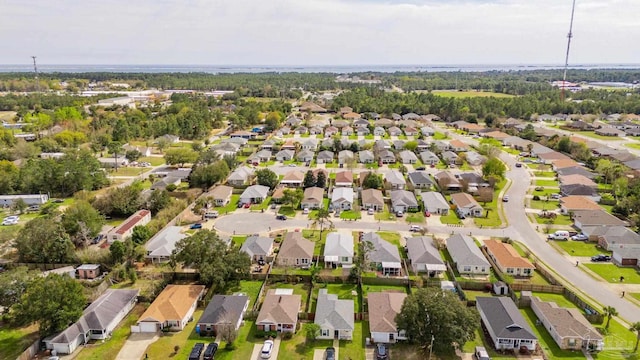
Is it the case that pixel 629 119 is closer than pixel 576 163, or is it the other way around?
pixel 576 163

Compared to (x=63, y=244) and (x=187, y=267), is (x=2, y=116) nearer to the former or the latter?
(x=63, y=244)

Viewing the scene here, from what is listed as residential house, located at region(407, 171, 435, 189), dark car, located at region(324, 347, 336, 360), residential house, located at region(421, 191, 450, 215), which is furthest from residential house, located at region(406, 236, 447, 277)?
residential house, located at region(407, 171, 435, 189)

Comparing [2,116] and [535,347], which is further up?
[2,116]

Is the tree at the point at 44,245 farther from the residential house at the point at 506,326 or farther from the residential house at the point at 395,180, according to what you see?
the residential house at the point at 395,180

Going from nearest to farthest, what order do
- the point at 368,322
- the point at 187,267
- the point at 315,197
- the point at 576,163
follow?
the point at 368,322
the point at 187,267
the point at 315,197
the point at 576,163

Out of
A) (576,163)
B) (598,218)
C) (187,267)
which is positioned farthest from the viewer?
(576,163)

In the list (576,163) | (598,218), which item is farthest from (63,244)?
(576,163)

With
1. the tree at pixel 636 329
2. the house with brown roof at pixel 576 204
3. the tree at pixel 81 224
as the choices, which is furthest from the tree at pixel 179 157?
the tree at pixel 636 329
